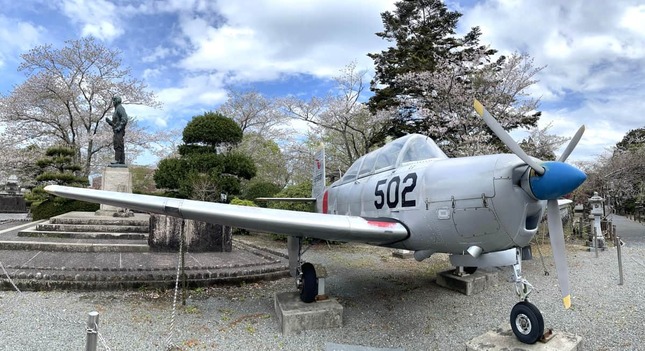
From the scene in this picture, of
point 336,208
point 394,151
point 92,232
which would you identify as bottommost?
Answer: point 92,232

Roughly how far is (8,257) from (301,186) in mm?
9594

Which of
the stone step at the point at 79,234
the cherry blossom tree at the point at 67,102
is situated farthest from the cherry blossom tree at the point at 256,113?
the stone step at the point at 79,234

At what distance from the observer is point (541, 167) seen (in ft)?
11.5

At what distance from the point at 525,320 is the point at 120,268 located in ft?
24.1

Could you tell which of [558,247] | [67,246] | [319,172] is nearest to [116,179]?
[67,246]

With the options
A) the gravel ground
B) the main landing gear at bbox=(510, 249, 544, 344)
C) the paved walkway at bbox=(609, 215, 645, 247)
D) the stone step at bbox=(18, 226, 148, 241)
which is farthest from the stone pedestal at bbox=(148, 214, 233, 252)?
the paved walkway at bbox=(609, 215, 645, 247)

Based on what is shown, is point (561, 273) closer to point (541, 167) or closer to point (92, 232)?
point (541, 167)

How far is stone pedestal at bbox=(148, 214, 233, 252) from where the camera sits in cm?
954

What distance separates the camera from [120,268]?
290 inches

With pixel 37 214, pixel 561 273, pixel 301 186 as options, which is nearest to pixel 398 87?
pixel 301 186

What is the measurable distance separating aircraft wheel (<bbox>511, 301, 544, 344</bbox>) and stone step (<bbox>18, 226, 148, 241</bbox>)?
1074cm

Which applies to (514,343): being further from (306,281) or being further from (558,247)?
(306,281)

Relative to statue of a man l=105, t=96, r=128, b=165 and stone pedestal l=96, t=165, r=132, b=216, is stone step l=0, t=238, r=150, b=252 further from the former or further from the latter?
statue of a man l=105, t=96, r=128, b=165

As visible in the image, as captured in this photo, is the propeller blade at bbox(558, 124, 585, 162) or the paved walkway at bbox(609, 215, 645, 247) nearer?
the propeller blade at bbox(558, 124, 585, 162)
